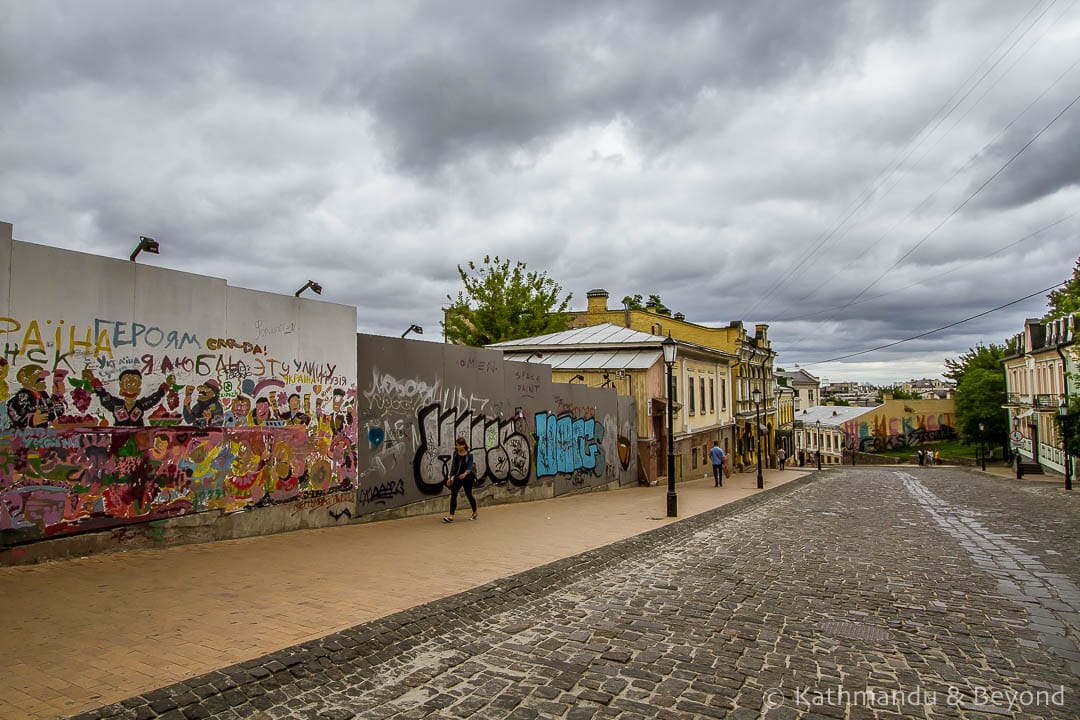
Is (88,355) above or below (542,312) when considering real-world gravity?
below

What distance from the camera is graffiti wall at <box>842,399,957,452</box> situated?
82.2 m

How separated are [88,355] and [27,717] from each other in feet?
15.4

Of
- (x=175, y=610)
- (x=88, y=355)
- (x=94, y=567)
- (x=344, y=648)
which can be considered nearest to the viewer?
(x=344, y=648)

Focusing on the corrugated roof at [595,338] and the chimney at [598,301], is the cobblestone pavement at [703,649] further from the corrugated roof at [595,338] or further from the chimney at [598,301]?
the chimney at [598,301]

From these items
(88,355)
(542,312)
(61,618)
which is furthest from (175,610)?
(542,312)

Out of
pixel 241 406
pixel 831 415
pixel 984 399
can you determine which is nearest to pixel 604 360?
pixel 241 406

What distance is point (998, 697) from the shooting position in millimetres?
4633

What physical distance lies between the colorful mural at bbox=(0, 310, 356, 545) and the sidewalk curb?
12.7 ft

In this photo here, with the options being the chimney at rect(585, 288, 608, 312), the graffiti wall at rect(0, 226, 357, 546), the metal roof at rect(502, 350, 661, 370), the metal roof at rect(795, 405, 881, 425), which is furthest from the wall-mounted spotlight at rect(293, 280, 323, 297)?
the metal roof at rect(795, 405, 881, 425)

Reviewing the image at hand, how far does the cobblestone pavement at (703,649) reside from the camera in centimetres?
444

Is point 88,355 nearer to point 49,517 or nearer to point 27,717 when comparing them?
point 49,517

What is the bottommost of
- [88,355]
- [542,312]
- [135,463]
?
[135,463]

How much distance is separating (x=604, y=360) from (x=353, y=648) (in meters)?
19.7

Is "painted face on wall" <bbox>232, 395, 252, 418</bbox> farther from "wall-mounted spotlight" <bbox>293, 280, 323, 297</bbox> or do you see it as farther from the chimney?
the chimney
